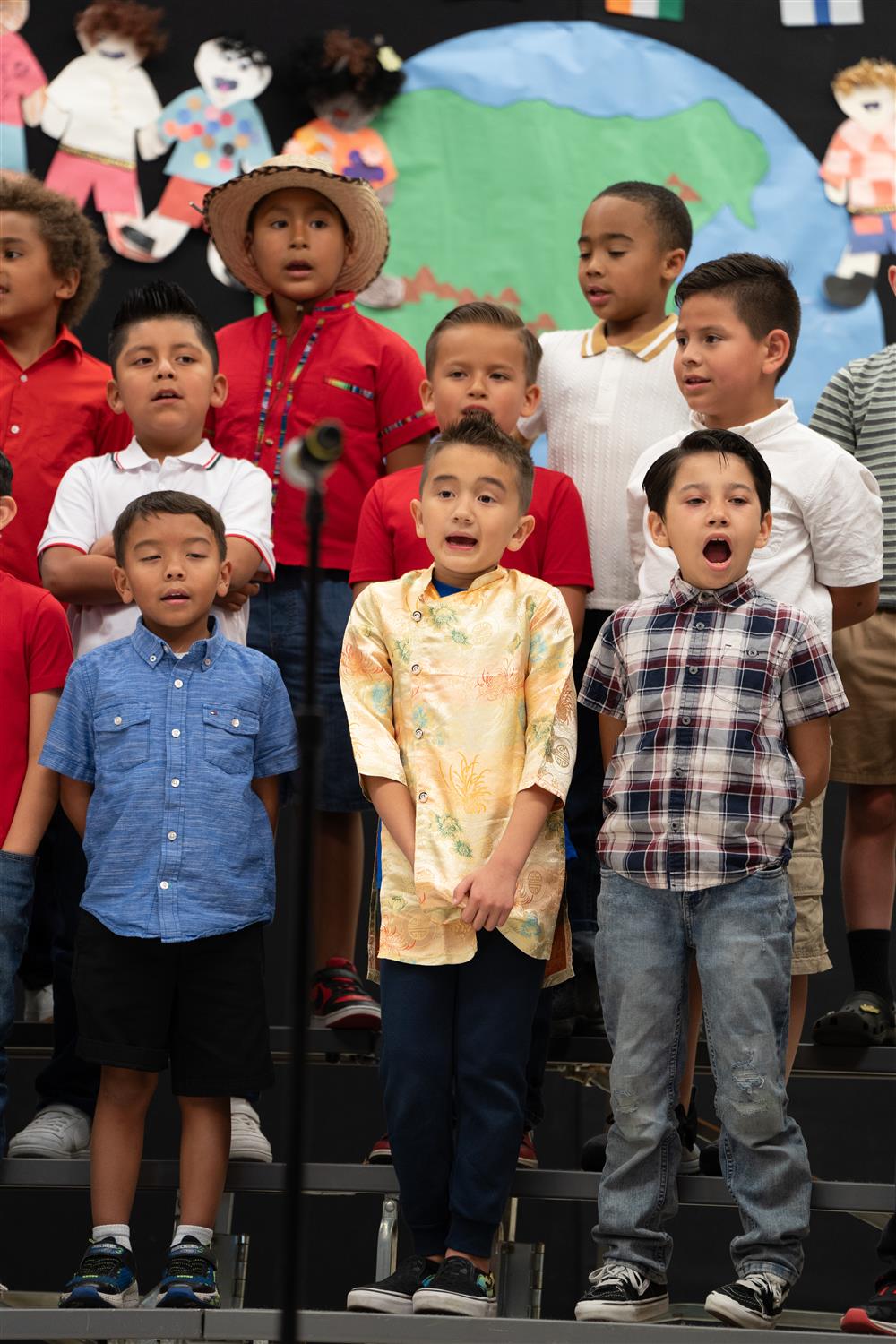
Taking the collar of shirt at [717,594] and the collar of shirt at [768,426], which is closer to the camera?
the collar of shirt at [717,594]

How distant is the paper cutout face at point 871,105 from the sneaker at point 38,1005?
2627 mm

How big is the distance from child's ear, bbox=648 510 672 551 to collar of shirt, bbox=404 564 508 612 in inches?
8.7

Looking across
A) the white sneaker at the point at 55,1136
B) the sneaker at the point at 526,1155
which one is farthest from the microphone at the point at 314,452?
the white sneaker at the point at 55,1136

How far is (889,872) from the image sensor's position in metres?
2.98

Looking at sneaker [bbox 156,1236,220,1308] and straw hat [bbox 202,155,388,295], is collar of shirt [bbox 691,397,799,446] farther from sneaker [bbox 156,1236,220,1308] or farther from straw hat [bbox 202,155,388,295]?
sneaker [bbox 156,1236,220,1308]

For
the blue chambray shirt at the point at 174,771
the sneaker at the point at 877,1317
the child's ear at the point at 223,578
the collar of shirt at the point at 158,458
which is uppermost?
the collar of shirt at the point at 158,458

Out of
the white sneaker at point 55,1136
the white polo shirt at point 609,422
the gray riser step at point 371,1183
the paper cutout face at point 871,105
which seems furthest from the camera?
the paper cutout face at point 871,105

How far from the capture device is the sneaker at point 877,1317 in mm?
2271

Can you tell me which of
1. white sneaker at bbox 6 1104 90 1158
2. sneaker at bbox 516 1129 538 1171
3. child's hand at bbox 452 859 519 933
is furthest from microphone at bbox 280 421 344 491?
white sneaker at bbox 6 1104 90 1158

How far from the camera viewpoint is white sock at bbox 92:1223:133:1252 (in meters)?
2.41

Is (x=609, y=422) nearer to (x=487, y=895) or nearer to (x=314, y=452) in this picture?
(x=487, y=895)

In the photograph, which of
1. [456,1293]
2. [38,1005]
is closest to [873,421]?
[456,1293]

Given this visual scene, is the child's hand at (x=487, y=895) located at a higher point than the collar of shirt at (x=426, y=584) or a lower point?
lower

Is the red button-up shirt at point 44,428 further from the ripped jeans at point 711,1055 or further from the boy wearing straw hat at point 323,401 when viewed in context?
the ripped jeans at point 711,1055
